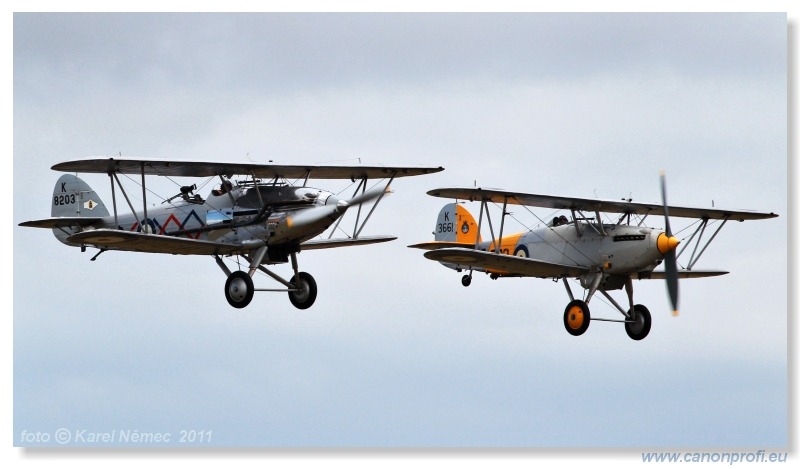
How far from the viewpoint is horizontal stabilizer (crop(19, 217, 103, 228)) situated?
3200 centimetres

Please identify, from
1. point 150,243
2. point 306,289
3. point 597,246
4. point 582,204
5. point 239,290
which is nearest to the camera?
point 150,243

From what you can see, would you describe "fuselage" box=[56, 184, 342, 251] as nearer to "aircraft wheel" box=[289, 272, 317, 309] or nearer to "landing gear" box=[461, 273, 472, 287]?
"aircraft wheel" box=[289, 272, 317, 309]

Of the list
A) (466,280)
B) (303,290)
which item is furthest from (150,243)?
(466,280)

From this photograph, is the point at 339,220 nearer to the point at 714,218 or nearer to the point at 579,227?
the point at 579,227

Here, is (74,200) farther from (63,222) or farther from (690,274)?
(690,274)

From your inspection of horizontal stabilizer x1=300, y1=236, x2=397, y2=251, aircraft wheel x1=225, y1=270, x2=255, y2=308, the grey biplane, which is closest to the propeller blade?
the grey biplane

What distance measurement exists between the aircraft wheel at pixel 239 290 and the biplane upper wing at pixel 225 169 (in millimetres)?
1745

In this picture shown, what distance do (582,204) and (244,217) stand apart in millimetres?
6188

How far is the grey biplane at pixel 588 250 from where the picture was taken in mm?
31422

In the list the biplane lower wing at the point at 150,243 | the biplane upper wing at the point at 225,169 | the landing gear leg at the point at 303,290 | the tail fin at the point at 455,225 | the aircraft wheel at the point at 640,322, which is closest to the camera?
the biplane lower wing at the point at 150,243

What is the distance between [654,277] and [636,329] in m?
1.57

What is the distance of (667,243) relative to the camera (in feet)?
103

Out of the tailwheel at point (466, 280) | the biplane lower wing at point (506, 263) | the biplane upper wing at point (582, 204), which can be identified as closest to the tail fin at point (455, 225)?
the tailwheel at point (466, 280)

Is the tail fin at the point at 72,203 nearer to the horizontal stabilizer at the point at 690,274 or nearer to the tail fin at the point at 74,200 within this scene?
the tail fin at the point at 74,200
